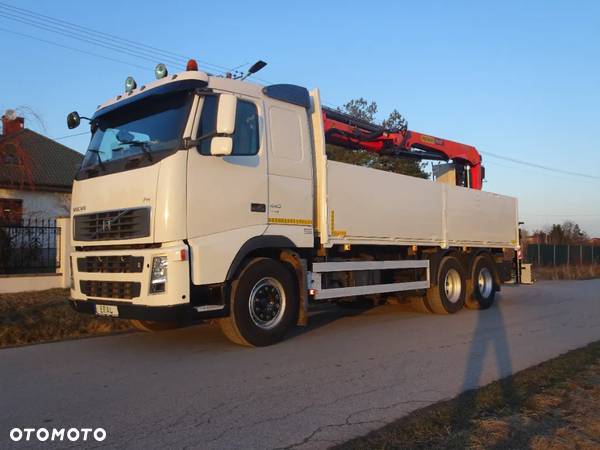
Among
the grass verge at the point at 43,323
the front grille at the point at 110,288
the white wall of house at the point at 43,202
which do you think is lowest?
the grass verge at the point at 43,323

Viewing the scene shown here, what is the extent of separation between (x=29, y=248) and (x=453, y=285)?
997cm

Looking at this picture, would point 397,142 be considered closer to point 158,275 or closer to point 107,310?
point 158,275

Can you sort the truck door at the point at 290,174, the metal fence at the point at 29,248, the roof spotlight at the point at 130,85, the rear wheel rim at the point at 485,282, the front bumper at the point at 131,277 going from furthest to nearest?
the metal fence at the point at 29,248
the rear wheel rim at the point at 485,282
the roof spotlight at the point at 130,85
the truck door at the point at 290,174
the front bumper at the point at 131,277

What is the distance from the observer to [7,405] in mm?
4898

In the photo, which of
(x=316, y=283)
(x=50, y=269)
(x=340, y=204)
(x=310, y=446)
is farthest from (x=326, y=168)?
(x=50, y=269)

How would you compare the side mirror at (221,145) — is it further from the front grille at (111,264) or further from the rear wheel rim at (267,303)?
the rear wheel rim at (267,303)

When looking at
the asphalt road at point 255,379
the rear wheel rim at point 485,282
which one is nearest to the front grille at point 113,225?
the asphalt road at point 255,379

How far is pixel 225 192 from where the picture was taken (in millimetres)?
6930

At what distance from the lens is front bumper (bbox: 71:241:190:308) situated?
634cm

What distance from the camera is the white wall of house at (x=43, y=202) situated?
22359 mm

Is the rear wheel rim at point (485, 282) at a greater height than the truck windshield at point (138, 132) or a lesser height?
lesser

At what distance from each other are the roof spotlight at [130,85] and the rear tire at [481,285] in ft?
26.7

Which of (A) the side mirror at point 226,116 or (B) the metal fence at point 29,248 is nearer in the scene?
(A) the side mirror at point 226,116

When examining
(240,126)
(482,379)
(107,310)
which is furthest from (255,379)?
(240,126)
